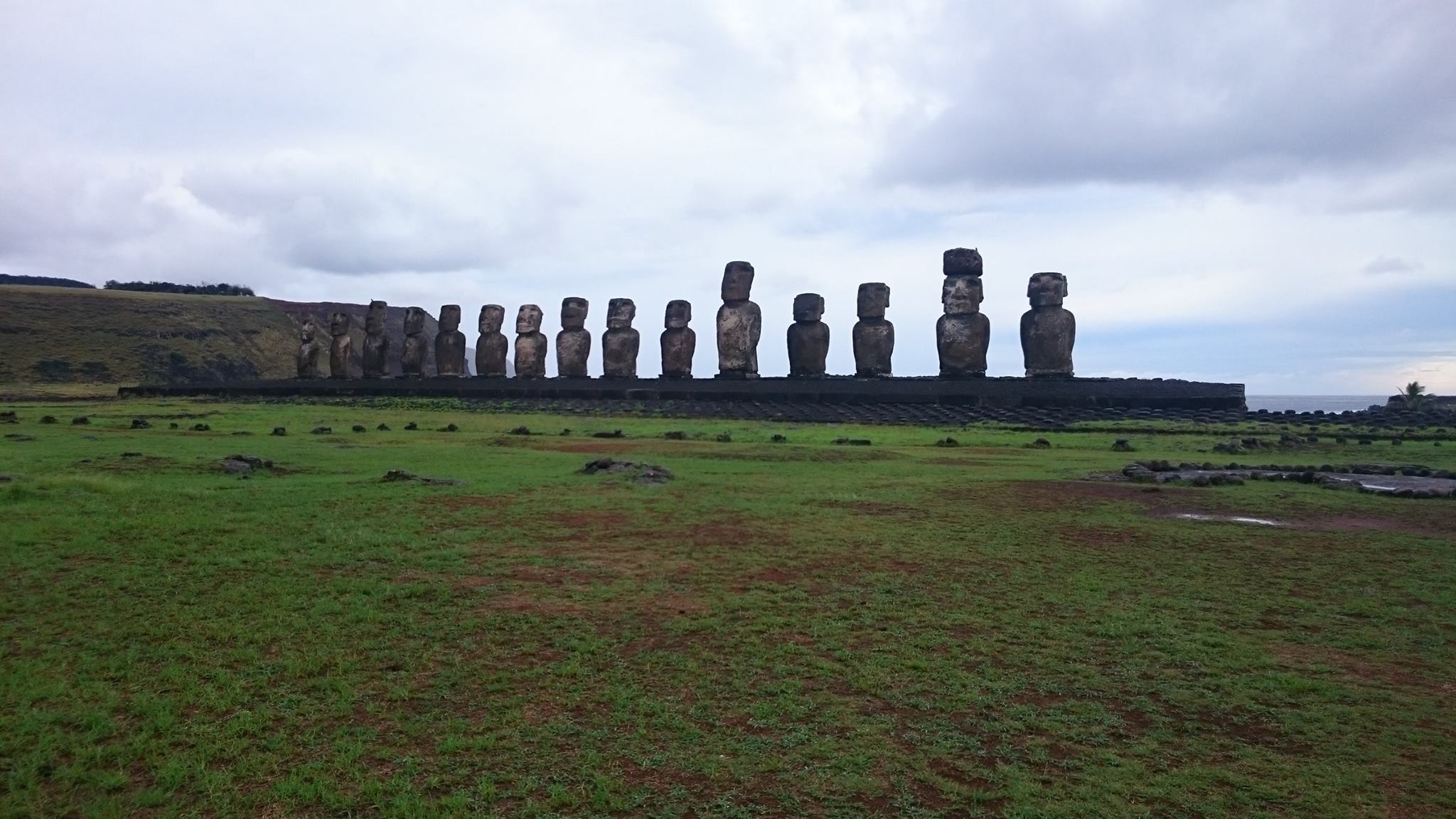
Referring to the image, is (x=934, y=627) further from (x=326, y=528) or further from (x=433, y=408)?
(x=433, y=408)

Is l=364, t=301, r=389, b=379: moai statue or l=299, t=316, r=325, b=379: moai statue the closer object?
l=364, t=301, r=389, b=379: moai statue

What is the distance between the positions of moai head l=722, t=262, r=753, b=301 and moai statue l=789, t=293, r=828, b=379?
6.09 ft

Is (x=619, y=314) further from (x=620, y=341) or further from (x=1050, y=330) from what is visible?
(x=1050, y=330)

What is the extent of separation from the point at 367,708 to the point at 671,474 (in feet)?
23.8

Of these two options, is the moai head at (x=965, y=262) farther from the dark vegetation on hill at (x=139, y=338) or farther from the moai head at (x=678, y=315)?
the dark vegetation on hill at (x=139, y=338)

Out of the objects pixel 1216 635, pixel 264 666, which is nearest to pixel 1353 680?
pixel 1216 635

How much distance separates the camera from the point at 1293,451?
14.7 meters

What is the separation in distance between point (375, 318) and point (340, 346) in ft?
7.94

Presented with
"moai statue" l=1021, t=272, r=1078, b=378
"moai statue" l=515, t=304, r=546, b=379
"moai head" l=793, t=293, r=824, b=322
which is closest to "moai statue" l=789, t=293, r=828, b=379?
"moai head" l=793, t=293, r=824, b=322

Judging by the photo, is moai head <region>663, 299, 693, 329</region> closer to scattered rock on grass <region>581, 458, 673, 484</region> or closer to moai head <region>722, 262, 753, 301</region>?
moai head <region>722, 262, 753, 301</region>

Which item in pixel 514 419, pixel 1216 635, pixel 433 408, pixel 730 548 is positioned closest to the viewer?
pixel 1216 635

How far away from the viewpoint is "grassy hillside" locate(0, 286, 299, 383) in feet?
167

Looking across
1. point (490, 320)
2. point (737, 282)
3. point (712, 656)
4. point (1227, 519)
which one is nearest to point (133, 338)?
point (490, 320)

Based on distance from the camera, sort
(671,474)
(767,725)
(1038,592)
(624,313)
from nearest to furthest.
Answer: (767,725), (1038,592), (671,474), (624,313)
